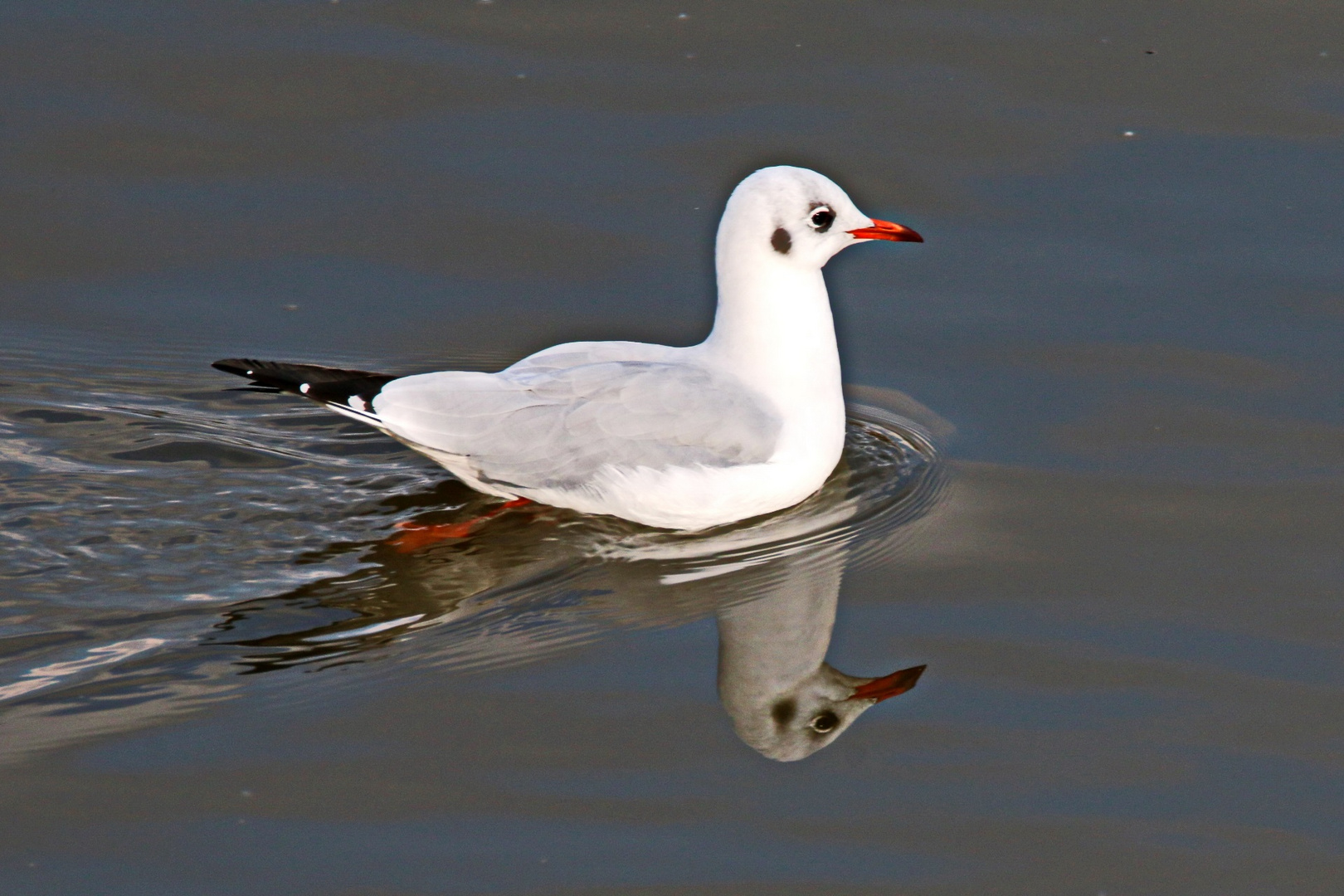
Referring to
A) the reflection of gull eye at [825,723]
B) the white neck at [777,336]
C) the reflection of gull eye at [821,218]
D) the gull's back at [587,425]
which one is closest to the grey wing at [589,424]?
the gull's back at [587,425]

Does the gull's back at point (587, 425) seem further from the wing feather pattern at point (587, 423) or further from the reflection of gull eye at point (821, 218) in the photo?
the reflection of gull eye at point (821, 218)

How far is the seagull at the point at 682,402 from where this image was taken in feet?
20.4

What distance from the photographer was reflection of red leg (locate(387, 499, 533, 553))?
6.26m

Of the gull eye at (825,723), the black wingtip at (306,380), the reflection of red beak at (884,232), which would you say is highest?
the reflection of red beak at (884,232)

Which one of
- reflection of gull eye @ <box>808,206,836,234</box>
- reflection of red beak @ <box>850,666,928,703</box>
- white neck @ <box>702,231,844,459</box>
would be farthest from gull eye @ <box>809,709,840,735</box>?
reflection of gull eye @ <box>808,206,836,234</box>

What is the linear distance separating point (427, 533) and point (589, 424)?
707 millimetres

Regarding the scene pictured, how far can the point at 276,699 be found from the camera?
526 cm

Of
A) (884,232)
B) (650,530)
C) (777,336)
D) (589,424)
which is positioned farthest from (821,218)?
(650,530)

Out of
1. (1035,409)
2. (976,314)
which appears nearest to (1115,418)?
(1035,409)

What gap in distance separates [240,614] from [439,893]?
4.95 feet

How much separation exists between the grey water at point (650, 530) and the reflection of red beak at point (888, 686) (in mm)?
55

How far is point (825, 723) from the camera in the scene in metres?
5.34

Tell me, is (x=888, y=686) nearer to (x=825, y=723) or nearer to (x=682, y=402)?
(x=825, y=723)

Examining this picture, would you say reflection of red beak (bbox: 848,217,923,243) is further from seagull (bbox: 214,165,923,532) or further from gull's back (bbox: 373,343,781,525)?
gull's back (bbox: 373,343,781,525)
